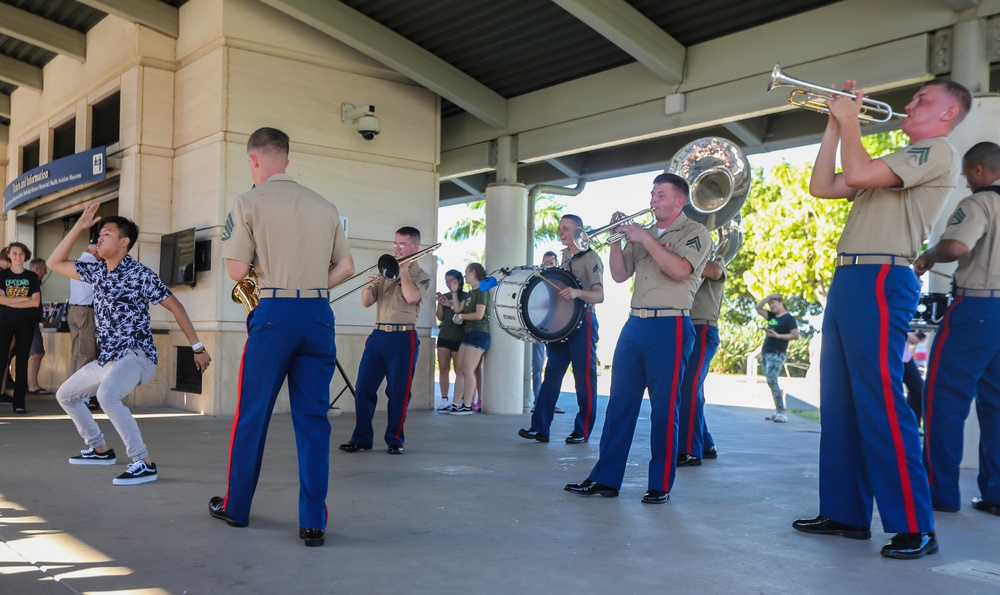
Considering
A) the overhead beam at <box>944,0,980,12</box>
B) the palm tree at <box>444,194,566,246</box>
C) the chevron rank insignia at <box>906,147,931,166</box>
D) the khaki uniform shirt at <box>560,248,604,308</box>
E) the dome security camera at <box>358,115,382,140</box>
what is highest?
the palm tree at <box>444,194,566,246</box>

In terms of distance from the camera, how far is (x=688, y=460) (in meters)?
6.74

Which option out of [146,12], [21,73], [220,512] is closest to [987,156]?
[220,512]

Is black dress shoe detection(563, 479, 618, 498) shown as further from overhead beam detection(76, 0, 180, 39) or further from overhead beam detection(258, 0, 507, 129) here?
overhead beam detection(76, 0, 180, 39)

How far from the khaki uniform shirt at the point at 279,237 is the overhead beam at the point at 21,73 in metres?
11.9

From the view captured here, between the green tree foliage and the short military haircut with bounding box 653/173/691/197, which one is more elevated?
the green tree foliage

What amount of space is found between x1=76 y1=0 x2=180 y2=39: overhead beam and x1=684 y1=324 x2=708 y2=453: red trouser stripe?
7489mm

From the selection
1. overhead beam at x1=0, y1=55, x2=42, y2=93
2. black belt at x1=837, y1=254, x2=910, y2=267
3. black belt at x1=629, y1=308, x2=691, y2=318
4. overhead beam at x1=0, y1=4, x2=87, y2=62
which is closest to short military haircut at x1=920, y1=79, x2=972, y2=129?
black belt at x1=837, y1=254, x2=910, y2=267

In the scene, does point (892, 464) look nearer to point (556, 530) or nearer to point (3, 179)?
point (556, 530)

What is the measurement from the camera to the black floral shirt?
552 cm

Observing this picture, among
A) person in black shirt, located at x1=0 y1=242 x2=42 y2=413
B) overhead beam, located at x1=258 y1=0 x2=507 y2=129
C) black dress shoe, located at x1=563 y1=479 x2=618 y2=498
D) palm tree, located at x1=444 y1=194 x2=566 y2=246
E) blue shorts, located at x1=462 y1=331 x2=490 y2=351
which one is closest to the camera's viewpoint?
black dress shoe, located at x1=563 y1=479 x2=618 y2=498

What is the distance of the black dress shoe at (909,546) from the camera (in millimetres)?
3861

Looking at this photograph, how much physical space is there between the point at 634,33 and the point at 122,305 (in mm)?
5348

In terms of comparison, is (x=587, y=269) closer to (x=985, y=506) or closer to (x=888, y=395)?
(x=985, y=506)

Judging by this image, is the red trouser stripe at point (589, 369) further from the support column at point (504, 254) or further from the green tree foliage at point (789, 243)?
the green tree foliage at point (789, 243)
